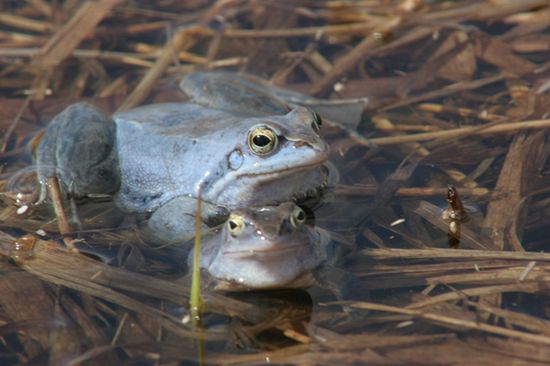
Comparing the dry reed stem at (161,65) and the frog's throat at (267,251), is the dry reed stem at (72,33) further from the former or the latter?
the frog's throat at (267,251)

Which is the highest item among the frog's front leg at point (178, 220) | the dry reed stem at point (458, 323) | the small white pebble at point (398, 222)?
the small white pebble at point (398, 222)

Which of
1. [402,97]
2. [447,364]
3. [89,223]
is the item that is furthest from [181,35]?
[447,364]

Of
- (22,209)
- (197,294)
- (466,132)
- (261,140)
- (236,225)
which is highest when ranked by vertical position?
(261,140)

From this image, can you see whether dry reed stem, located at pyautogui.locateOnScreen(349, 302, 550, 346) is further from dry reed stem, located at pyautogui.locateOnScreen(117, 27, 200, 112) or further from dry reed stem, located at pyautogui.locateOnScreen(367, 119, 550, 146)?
dry reed stem, located at pyautogui.locateOnScreen(117, 27, 200, 112)

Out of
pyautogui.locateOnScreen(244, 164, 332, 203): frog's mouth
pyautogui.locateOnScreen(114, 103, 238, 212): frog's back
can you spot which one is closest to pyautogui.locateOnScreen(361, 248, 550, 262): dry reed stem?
pyautogui.locateOnScreen(244, 164, 332, 203): frog's mouth

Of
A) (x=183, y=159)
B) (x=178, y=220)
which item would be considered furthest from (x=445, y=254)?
(x=183, y=159)

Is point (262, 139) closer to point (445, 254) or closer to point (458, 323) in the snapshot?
point (445, 254)

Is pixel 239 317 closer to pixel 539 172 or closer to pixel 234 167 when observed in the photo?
pixel 234 167

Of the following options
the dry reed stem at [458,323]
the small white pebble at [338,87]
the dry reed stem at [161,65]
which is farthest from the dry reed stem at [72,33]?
the dry reed stem at [458,323]
